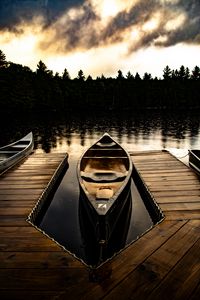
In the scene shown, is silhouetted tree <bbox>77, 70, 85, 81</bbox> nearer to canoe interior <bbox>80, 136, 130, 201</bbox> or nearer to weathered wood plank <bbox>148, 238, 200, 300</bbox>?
canoe interior <bbox>80, 136, 130, 201</bbox>

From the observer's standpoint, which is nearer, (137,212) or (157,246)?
(157,246)

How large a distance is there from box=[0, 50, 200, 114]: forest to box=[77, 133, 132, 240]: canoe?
50009 mm

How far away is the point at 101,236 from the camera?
5.55 meters

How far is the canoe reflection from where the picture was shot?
5.54 meters

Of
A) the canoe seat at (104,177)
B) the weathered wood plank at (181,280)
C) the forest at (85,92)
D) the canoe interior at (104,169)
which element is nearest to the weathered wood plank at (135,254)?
the weathered wood plank at (181,280)

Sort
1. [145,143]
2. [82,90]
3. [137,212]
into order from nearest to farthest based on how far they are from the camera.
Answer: [137,212] → [145,143] → [82,90]

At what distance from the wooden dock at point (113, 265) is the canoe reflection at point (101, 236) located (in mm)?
743

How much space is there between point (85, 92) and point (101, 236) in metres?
78.5

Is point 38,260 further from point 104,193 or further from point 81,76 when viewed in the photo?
point 81,76

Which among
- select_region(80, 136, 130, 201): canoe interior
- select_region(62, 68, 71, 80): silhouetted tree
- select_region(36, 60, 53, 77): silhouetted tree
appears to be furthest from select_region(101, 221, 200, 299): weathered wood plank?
select_region(62, 68, 71, 80): silhouetted tree

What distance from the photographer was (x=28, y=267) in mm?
4664

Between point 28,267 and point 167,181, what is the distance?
6.66 meters

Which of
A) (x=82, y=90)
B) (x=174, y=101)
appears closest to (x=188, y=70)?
(x=174, y=101)

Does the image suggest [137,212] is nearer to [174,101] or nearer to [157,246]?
[157,246]
